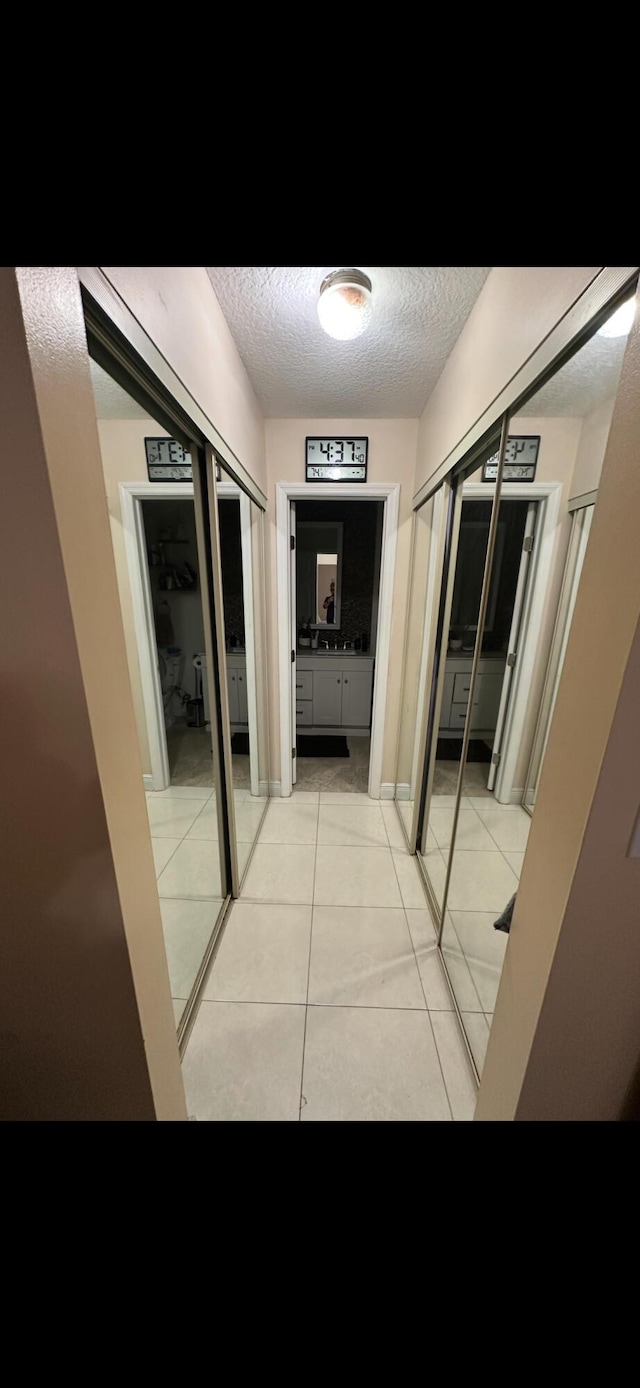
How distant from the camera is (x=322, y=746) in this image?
377 cm

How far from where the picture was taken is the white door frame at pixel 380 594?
2.40 metres

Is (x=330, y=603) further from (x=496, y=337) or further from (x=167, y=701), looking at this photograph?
(x=496, y=337)


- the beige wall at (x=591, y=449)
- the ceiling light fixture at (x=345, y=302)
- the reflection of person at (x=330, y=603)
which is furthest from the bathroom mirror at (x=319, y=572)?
the beige wall at (x=591, y=449)

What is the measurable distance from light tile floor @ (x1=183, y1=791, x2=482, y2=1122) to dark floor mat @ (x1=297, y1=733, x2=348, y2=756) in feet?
4.45

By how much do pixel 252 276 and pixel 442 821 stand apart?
232 centimetres

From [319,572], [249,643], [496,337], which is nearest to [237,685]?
[249,643]


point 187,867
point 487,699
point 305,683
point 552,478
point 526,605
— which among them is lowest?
point 187,867

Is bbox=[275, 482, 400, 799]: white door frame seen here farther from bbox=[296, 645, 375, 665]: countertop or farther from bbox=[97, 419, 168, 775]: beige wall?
bbox=[296, 645, 375, 665]: countertop

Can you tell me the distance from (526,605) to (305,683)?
249 centimetres

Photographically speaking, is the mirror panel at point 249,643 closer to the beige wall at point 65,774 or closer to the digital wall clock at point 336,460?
the digital wall clock at point 336,460

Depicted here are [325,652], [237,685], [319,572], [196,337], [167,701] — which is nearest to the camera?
[196,337]

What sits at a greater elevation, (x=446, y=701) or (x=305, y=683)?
(x=446, y=701)
